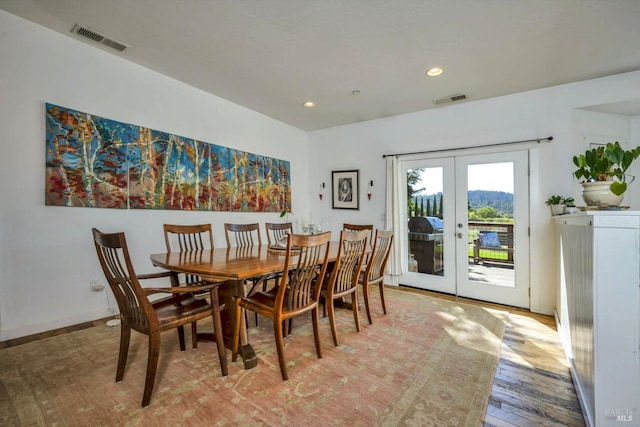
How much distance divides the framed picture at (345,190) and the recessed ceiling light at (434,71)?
2090mm

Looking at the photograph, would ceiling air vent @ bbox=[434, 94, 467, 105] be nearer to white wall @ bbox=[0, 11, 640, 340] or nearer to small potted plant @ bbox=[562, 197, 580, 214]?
white wall @ bbox=[0, 11, 640, 340]

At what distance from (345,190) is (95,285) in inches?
150

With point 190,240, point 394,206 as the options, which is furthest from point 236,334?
point 394,206

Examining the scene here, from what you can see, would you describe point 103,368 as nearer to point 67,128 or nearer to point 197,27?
point 67,128

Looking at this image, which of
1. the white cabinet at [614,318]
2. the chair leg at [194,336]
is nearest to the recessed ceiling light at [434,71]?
the white cabinet at [614,318]

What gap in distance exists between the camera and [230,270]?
1847mm

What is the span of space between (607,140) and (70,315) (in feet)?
20.9

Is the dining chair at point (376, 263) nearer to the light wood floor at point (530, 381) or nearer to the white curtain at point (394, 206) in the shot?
the light wood floor at point (530, 381)

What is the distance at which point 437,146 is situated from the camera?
13.6 feet

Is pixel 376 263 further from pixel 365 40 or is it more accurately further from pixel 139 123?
pixel 139 123

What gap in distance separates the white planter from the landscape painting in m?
3.86

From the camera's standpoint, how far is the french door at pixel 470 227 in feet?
11.7

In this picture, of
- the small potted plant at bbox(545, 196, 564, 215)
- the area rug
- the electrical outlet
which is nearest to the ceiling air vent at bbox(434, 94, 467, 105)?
the small potted plant at bbox(545, 196, 564, 215)

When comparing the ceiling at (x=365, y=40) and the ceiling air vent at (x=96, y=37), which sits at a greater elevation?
the ceiling air vent at (x=96, y=37)
